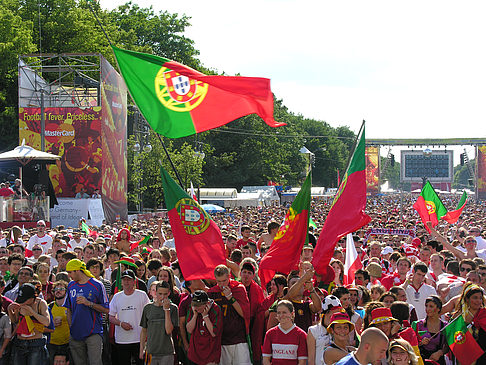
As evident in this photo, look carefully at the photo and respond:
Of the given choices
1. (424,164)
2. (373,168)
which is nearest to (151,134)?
(424,164)

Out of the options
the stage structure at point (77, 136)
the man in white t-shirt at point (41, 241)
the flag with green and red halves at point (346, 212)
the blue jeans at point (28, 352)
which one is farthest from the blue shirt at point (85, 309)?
the stage structure at point (77, 136)

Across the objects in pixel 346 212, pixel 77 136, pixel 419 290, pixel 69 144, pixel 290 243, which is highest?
pixel 77 136

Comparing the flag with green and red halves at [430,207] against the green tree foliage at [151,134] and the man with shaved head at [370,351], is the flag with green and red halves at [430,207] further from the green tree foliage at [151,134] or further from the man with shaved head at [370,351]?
the man with shaved head at [370,351]

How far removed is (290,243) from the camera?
8.69 m

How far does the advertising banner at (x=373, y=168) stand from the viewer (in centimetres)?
7625

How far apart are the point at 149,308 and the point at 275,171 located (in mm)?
58501

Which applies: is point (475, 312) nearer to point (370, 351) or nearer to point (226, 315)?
point (226, 315)

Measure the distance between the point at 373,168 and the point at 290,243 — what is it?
70.6 metres

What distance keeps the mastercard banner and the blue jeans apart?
81.8 feet

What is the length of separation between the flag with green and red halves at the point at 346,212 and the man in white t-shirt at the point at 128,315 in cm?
212

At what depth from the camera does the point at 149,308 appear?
26.5 ft

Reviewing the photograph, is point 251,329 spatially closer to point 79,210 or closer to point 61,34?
point 79,210

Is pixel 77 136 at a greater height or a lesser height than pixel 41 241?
greater

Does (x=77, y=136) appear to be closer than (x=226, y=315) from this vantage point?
No
